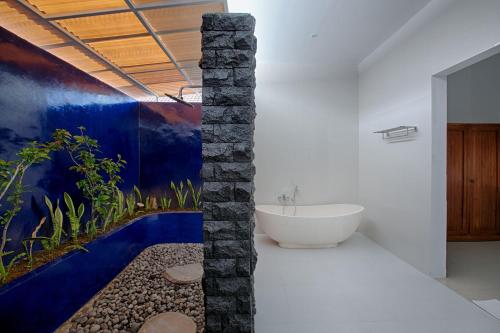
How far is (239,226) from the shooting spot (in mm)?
1338

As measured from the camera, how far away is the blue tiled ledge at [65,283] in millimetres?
1500

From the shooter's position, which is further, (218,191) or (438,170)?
(438,170)

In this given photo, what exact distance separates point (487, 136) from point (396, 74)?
1.98 metres

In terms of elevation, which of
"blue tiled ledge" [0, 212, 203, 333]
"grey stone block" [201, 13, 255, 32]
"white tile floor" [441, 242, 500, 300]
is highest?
"grey stone block" [201, 13, 255, 32]

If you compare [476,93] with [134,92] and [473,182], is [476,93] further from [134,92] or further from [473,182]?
[134,92]

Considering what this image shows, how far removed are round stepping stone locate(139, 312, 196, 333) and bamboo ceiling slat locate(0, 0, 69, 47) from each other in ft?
8.63

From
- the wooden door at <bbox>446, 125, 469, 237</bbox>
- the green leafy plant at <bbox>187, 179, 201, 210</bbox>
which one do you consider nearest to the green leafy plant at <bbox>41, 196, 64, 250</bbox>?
the green leafy plant at <bbox>187, 179, 201, 210</bbox>

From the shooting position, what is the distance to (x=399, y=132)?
307cm

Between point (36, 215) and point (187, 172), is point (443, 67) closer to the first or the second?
point (187, 172)

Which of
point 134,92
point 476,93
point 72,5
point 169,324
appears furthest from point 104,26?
point 476,93

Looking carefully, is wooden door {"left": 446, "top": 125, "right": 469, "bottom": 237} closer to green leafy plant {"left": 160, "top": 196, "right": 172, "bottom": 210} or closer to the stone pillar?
the stone pillar

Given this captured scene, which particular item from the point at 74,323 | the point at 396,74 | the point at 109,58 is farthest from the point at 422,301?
the point at 109,58

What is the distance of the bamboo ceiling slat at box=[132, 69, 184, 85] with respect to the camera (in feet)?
11.4

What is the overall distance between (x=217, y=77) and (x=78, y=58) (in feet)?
7.97
